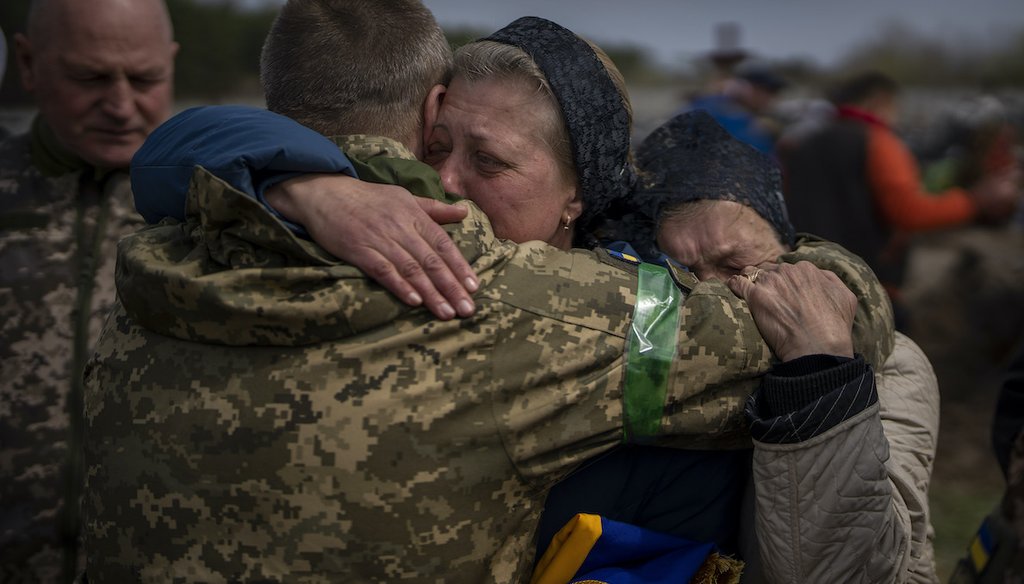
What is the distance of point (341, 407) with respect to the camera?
5.13ft

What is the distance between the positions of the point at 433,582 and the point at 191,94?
16171 mm

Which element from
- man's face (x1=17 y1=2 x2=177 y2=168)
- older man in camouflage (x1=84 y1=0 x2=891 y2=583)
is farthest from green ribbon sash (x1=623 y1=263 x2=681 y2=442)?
man's face (x1=17 y1=2 x2=177 y2=168)

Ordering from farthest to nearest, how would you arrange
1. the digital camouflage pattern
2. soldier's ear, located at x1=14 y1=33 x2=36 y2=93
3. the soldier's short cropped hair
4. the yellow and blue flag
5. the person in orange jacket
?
1. the person in orange jacket
2. soldier's ear, located at x1=14 y1=33 x2=36 y2=93
3. the soldier's short cropped hair
4. the yellow and blue flag
5. the digital camouflage pattern

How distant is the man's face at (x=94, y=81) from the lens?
311 centimetres

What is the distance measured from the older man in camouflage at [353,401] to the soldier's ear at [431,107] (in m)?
0.48

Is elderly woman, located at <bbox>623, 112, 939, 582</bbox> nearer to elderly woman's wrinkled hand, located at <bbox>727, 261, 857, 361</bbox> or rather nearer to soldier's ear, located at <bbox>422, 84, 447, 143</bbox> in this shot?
elderly woman's wrinkled hand, located at <bbox>727, 261, 857, 361</bbox>

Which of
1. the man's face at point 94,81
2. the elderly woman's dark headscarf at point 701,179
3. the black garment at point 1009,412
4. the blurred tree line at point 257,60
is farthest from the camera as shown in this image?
the blurred tree line at point 257,60

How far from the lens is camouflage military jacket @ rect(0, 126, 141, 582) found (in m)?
2.80

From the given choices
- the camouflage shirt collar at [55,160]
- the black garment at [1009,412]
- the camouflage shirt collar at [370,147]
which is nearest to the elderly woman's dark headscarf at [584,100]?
the camouflage shirt collar at [370,147]

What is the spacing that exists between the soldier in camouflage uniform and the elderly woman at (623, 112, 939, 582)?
1.84 meters

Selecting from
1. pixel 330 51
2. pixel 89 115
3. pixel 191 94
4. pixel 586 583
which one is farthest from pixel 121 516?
pixel 191 94

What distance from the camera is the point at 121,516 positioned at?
5.50ft

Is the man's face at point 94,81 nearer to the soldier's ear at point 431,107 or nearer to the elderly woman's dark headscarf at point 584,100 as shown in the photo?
the soldier's ear at point 431,107

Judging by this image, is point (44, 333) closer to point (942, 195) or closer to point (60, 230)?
point (60, 230)
